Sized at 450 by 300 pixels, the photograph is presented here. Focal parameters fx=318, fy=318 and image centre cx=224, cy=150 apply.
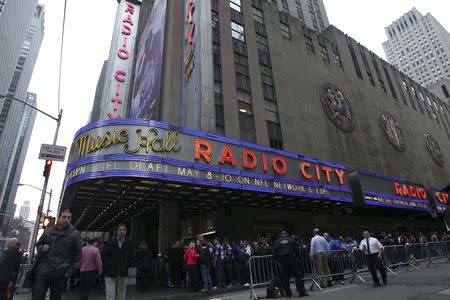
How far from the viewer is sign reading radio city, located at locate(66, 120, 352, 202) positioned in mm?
15945

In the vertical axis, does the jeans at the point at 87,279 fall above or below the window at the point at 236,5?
below

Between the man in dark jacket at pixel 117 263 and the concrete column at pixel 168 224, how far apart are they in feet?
37.6

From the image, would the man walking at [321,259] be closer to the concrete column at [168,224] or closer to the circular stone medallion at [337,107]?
the concrete column at [168,224]

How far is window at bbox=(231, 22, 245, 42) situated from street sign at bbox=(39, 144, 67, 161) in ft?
67.4

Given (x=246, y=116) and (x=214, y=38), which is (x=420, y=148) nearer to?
(x=246, y=116)

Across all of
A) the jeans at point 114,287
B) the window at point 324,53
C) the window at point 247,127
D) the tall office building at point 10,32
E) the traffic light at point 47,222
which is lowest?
the jeans at point 114,287

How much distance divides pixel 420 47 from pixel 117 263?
20036 cm

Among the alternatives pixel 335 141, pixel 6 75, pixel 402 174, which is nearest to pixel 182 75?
pixel 335 141

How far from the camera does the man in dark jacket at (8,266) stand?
312 inches

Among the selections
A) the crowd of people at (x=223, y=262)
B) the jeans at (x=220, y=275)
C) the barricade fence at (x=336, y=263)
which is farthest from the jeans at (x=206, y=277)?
the barricade fence at (x=336, y=263)

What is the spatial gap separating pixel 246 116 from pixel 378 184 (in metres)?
13.6

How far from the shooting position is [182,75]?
26.6 m

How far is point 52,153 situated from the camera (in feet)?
50.5

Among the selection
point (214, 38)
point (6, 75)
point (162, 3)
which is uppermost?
point (6, 75)
